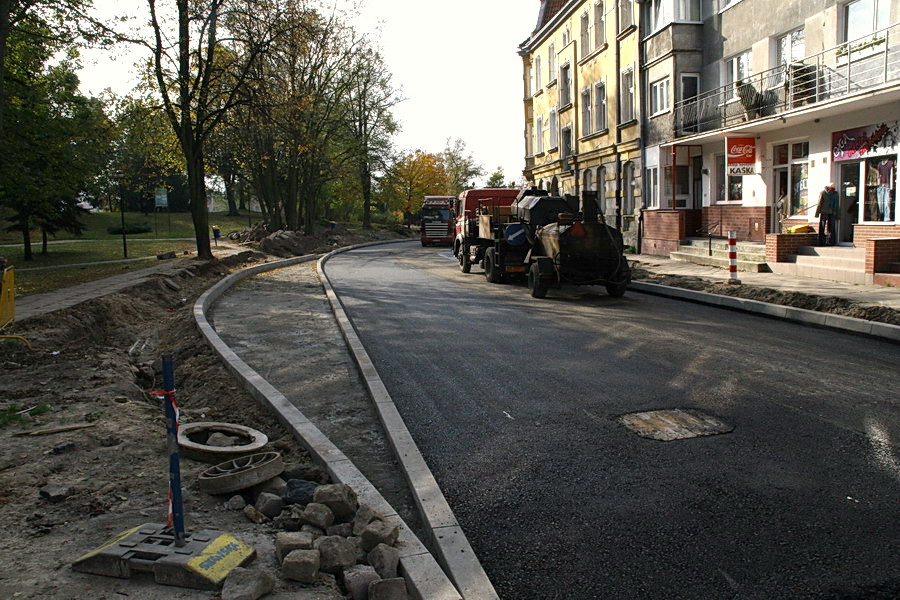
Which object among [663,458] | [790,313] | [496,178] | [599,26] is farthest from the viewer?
[496,178]

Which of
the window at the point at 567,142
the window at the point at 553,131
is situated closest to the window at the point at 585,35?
the window at the point at 567,142

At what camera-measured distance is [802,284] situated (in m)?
15.3

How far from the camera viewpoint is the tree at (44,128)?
21.0 meters

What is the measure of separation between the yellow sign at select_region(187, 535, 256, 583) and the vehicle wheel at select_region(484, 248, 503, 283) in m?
15.1

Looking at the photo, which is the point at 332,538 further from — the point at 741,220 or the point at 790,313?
the point at 741,220

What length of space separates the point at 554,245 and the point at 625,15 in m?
17.9

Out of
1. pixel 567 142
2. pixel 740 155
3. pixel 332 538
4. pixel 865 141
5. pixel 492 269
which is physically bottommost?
pixel 332 538

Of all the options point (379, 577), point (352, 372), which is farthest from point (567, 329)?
point (379, 577)

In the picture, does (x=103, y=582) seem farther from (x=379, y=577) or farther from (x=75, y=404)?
(x=75, y=404)

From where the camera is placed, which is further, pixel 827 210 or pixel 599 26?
pixel 599 26

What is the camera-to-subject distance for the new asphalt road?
371cm

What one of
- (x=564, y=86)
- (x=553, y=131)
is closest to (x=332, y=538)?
(x=564, y=86)

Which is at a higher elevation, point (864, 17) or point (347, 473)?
point (864, 17)

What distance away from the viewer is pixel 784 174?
70.1ft
